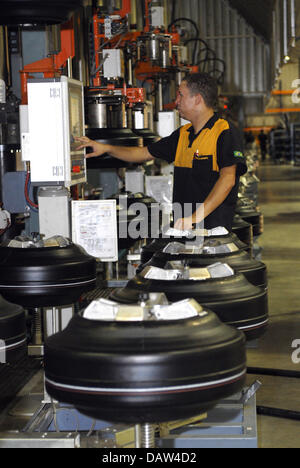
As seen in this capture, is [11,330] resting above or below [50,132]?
below

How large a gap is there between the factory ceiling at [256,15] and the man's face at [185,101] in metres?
16.9

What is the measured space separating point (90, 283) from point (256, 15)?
21883 millimetres

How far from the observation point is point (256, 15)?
24.0 meters

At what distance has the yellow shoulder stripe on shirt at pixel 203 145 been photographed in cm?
386

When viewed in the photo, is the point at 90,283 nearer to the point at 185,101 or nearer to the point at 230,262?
the point at 230,262

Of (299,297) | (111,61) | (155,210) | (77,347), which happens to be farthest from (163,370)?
(299,297)

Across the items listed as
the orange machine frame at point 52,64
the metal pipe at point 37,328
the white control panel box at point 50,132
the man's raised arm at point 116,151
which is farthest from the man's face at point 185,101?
the metal pipe at point 37,328

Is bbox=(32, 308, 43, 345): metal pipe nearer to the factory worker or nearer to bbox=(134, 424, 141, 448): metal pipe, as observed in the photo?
the factory worker

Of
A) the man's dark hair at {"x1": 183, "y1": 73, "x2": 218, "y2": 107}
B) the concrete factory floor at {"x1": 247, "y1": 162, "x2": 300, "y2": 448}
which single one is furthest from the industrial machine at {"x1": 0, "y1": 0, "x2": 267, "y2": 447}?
the man's dark hair at {"x1": 183, "y1": 73, "x2": 218, "y2": 107}

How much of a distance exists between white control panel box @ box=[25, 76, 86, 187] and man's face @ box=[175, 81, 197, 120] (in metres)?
0.55

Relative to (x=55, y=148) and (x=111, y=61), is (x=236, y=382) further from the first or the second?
(x=111, y=61)

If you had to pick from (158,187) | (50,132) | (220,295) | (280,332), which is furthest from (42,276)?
(158,187)

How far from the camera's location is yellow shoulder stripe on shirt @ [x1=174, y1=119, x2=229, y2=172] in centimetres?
386
